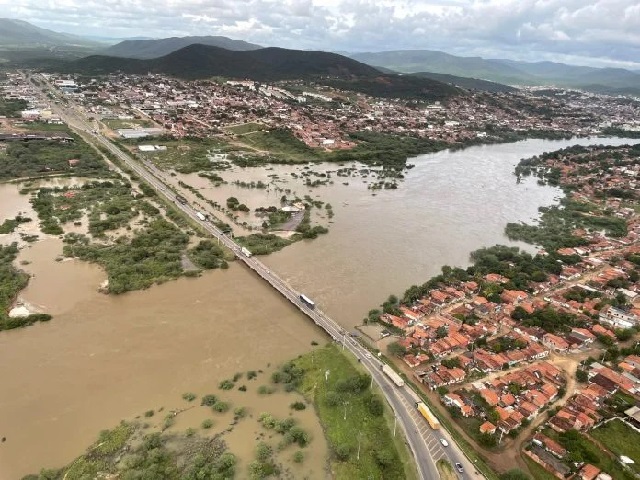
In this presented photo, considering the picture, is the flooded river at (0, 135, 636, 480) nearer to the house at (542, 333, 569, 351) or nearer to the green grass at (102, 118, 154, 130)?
the house at (542, 333, 569, 351)

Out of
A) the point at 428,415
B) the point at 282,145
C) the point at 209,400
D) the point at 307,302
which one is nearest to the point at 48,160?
the point at 282,145

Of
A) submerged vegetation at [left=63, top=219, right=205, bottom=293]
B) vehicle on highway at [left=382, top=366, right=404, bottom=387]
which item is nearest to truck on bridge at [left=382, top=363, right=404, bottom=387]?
vehicle on highway at [left=382, top=366, right=404, bottom=387]

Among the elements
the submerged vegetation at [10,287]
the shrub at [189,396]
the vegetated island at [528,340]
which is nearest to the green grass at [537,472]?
the vegetated island at [528,340]

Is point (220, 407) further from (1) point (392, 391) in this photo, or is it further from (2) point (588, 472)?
(2) point (588, 472)

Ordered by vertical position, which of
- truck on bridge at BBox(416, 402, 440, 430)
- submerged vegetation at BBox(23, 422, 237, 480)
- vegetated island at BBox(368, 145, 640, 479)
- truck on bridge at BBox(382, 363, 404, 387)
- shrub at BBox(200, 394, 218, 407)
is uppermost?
truck on bridge at BBox(416, 402, 440, 430)

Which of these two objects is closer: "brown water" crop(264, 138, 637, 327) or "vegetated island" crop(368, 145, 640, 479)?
"vegetated island" crop(368, 145, 640, 479)

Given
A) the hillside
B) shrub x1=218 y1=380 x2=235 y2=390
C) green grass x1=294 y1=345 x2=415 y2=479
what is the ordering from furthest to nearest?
the hillside → shrub x1=218 y1=380 x2=235 y2=390 → green grass x1=294 y1=345 x2=415 y2=479

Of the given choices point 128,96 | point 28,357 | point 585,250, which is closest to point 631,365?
point 585,250
